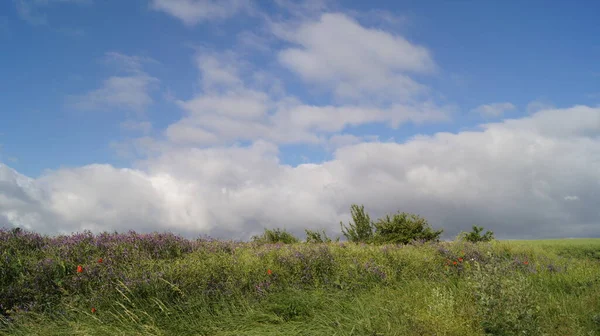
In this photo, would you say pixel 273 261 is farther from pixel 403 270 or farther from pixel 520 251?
pixel 520 251

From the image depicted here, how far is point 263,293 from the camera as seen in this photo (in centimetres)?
731

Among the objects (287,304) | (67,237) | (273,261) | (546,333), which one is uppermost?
(67,237)

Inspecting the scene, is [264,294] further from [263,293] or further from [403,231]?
[403,231]

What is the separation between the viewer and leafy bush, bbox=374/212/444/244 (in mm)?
18984

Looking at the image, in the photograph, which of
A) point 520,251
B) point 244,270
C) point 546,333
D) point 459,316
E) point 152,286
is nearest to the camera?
point 546,333

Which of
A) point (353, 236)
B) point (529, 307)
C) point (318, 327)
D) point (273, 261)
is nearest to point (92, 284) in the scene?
point (273, 261)

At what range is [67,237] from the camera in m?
9.85

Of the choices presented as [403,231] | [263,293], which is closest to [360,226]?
[403,231]

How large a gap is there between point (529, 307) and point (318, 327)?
2.83 meters

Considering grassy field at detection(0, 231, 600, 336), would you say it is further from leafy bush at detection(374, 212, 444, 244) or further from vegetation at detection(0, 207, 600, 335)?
leafy bush at detection(374, 212, 444, 244)

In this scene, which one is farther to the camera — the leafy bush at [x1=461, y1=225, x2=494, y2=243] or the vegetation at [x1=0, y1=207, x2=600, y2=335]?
the leafy bush at [x1=461, y1=225, x2=494, y2=243]

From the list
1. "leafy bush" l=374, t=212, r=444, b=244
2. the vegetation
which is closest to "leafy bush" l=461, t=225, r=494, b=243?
"leafy bush" l=374, t=212, r=444, b=244

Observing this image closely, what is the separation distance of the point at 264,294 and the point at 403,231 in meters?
13.1

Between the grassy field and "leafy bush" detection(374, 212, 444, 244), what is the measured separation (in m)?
9.16
